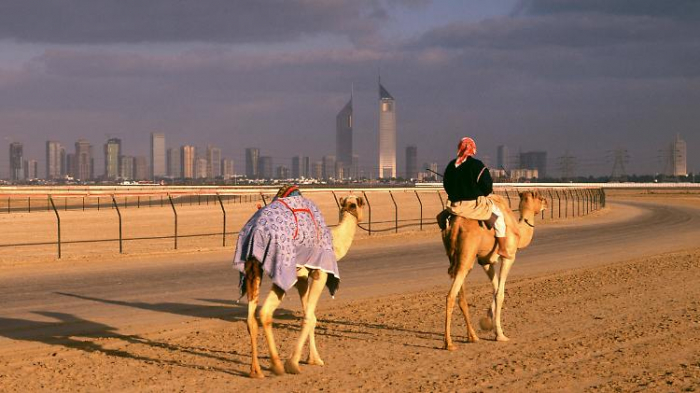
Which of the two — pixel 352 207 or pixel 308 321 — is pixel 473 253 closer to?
pixel 352 207

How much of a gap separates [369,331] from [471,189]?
289cm

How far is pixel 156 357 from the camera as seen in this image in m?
11.1

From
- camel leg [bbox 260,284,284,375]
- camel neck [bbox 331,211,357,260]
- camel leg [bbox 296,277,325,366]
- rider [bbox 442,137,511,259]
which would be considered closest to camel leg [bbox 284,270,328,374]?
camel leg [bbox 260,284,284,375]

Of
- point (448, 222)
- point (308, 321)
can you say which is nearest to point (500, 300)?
point (448, 222)

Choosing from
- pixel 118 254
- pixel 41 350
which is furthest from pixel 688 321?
pixel 118 254

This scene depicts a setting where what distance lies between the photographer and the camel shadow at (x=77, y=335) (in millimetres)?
11227

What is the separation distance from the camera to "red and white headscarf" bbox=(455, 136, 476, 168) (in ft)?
39.1

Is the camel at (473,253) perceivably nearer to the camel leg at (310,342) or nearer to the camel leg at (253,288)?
the camel leg at (310,342)

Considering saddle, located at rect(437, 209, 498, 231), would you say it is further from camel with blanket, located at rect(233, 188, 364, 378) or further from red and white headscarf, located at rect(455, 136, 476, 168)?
camel with blanket, located at rect(233, 188, 364, 378)

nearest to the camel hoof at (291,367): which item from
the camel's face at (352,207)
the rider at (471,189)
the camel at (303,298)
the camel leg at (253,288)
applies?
the camel at (303,298)

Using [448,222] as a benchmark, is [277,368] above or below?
below

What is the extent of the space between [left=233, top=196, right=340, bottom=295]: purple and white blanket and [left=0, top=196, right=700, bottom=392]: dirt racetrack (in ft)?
4.16

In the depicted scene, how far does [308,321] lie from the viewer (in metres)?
9.91

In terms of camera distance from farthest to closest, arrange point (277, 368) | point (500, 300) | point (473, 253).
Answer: point (500, 300) < point (473, 253) < point (277, 368)
